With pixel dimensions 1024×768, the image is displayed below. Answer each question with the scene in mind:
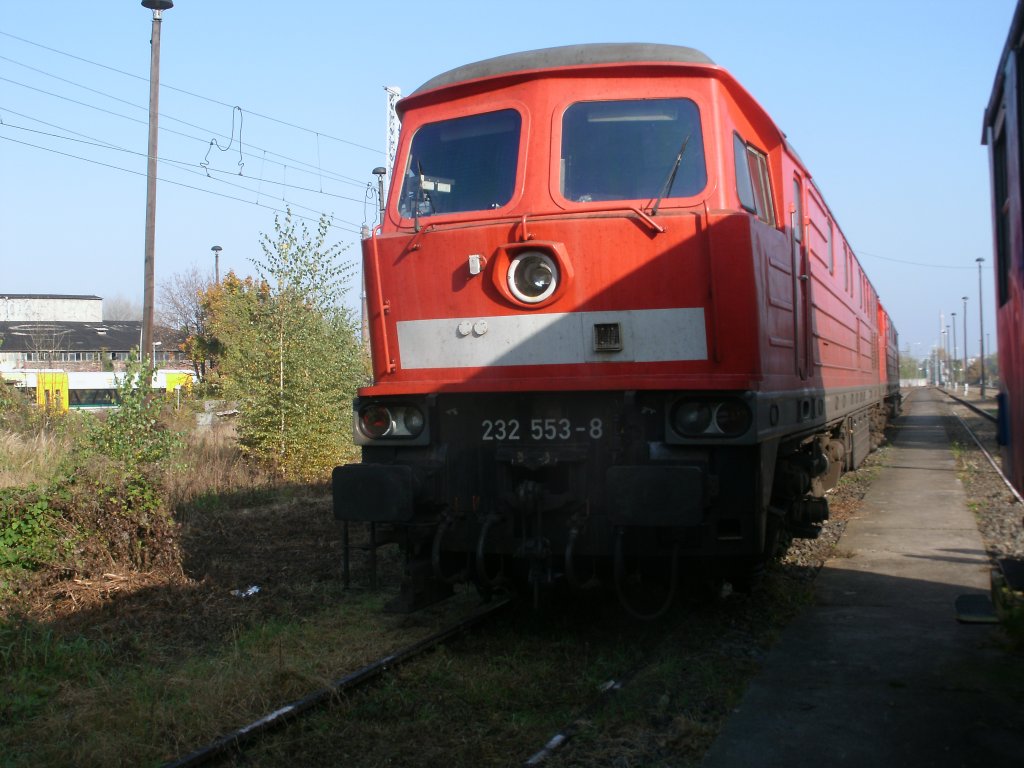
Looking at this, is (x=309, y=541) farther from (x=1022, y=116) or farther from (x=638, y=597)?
(x=1022, y=116)

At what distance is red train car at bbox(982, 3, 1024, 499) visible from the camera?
4.56 m

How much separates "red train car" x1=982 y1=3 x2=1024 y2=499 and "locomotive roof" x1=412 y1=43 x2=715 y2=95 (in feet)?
5.37

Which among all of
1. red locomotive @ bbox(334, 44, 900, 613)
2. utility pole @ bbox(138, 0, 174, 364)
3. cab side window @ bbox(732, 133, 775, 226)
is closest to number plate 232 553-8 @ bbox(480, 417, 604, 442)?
red locomotive @ bbox(334, 44, 900, 613)

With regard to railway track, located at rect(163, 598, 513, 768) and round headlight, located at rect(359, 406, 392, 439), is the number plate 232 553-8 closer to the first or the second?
round headlight, located at rect(359, 406, 392, 439)

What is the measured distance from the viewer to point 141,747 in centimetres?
426

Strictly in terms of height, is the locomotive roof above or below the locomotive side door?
above

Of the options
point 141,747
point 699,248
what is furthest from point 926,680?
point 141,747

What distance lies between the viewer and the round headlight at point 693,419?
532 cm

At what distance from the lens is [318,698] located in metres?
4.80

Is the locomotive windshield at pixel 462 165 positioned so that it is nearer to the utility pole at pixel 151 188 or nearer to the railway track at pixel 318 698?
the railway track at pixel 318 698

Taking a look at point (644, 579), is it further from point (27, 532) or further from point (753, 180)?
point (27, 532)

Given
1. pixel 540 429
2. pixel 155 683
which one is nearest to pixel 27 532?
pixel 155 683

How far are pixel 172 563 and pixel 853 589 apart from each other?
207 inches

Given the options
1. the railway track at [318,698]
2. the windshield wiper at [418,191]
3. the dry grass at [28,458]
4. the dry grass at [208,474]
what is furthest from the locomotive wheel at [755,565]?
the dry grass at [28,458]
